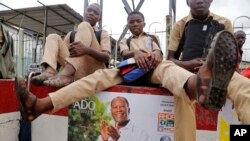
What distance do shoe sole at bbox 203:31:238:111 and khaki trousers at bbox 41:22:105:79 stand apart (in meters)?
1.57

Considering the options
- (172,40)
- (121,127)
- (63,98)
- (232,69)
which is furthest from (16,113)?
(232,69)

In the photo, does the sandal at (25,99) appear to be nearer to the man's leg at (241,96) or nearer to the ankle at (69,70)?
the ankle at (69,70)

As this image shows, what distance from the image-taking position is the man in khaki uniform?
74.4 inches

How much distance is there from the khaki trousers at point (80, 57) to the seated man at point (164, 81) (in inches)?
23.8

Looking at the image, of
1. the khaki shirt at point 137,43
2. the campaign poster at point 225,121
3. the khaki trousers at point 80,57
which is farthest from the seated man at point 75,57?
the campaign poster at point 225,121

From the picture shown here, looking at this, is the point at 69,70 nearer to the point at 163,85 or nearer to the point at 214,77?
the point at 163,85

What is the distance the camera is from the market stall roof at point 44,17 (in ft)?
30.2

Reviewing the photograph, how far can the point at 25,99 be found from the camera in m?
2.11

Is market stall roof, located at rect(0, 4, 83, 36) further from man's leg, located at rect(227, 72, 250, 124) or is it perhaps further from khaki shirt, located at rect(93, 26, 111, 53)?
man's leg, located at rect(227, 72, 250, 124)

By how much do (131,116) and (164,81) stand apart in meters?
0.37

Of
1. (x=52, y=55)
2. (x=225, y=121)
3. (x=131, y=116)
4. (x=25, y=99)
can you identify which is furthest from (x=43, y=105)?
(x=225, y=121)

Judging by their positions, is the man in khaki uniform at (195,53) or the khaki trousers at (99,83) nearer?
the man in khaki uniform at (195,53)

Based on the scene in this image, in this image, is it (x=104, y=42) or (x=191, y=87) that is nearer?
(x=191, y=87)

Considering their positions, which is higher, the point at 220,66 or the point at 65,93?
the point at 220,66
